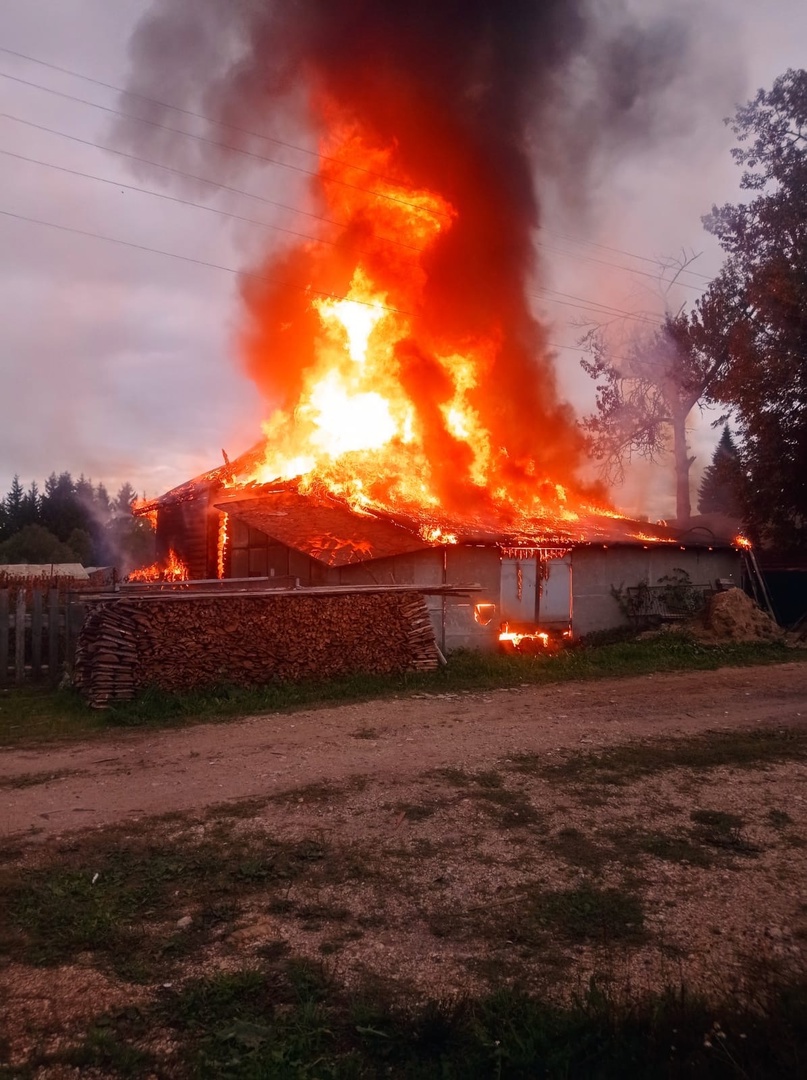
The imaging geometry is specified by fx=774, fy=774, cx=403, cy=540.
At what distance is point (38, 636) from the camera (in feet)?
A: 49.2

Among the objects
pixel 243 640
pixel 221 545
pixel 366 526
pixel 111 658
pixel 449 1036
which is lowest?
pixel 449 1036

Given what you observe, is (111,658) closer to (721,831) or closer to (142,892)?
(142,892)

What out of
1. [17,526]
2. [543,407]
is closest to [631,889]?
[543,407]

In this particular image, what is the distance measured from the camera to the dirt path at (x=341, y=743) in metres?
7.85

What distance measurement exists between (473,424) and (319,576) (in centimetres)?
1017

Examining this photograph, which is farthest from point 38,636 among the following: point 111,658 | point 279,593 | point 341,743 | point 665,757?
point 665,757

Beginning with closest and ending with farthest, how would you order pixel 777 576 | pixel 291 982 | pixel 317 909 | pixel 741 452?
pixel 291 982 < pixel 317 909 < pixel 741 452 < pixel 777 576

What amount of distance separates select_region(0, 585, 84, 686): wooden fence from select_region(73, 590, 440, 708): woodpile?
186 cm

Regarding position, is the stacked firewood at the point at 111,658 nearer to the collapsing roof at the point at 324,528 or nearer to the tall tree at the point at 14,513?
the collapsing roof at the point at 324,528

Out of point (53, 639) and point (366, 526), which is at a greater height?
point (366, 526)

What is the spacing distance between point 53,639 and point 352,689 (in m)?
6.05

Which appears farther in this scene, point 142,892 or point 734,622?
point 734,622

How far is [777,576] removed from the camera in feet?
95.7

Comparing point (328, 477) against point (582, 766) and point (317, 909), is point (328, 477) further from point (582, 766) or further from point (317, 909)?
point (317, 909)
